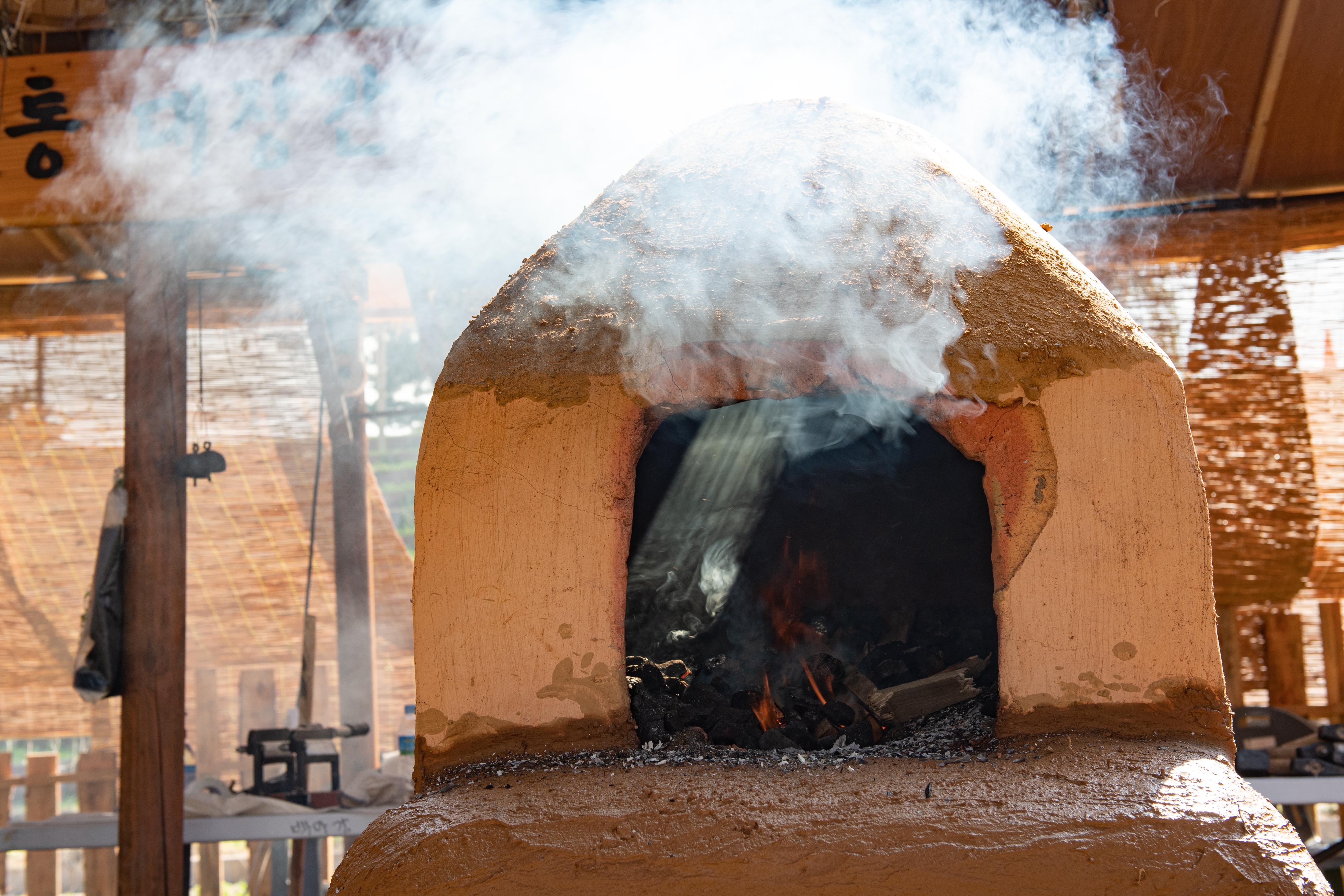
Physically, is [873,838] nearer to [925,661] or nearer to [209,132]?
[925,661]

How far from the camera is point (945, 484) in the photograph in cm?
238

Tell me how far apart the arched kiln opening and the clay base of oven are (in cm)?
45

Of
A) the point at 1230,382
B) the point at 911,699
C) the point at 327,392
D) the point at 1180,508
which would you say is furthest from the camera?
the point at 327,392

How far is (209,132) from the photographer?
11.6 feet

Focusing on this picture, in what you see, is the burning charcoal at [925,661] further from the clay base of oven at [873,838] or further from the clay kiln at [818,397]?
the clay base of oven at [873,838]

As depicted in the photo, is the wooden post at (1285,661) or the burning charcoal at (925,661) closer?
the burning charcoal at (925,661)

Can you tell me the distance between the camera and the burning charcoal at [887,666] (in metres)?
2.25

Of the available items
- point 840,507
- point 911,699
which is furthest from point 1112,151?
point 911,699

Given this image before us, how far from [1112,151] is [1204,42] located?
516mm

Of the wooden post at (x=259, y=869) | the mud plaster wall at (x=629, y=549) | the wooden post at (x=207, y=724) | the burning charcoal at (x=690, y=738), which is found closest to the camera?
the mud plaster wall at (x=629, y=549)

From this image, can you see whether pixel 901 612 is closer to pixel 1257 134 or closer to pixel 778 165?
pixel 778 165

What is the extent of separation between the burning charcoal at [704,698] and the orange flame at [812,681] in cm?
22

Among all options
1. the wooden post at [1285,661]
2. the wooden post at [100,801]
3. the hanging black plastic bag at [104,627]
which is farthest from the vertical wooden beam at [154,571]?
the wooden post at [1285,661]

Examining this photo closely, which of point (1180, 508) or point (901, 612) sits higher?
point (1180, 508)
